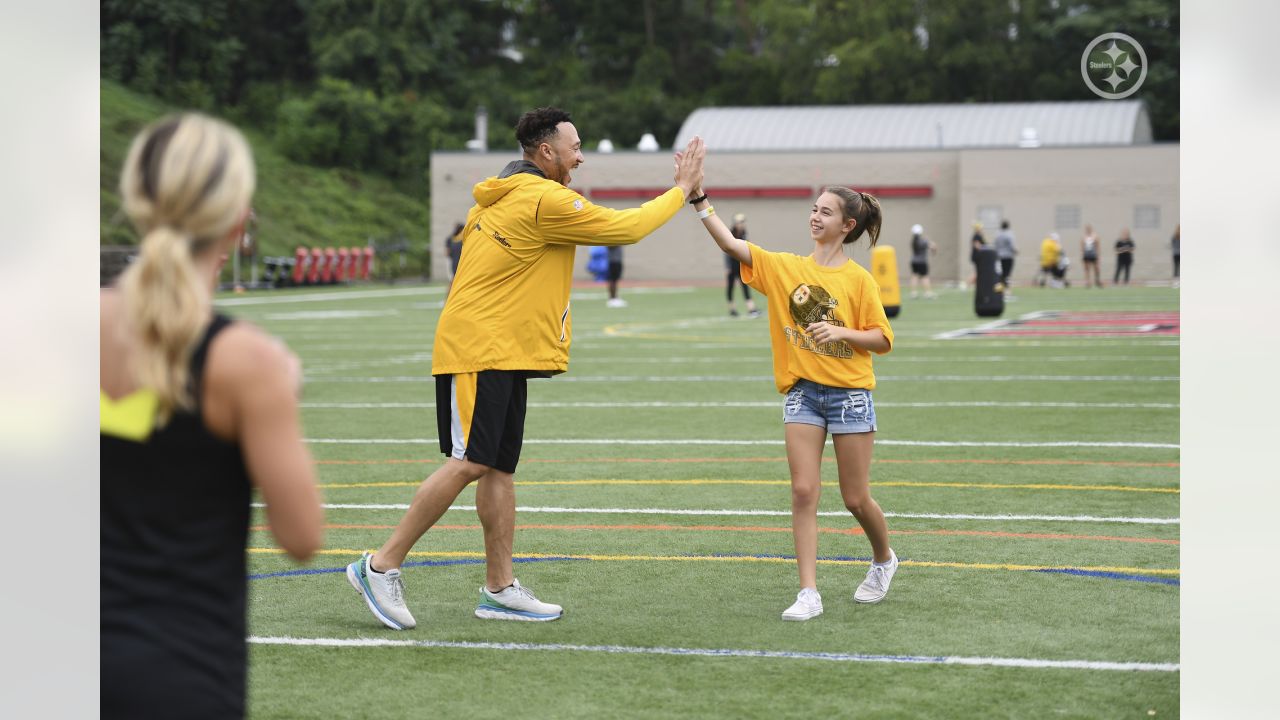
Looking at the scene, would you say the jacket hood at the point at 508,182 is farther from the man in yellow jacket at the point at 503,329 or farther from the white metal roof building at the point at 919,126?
the white metal roof building at the point at 919,126

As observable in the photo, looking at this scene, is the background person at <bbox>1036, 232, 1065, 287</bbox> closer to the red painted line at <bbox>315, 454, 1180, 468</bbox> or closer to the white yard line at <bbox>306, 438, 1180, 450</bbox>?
the white yard line at <bbox>306, 438, 1180, 450</bbox>

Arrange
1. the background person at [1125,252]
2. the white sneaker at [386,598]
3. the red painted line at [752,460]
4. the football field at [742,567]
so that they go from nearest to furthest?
the football field at [742,567] < the white sneaker at [386,598] < the red painted line at [752,460] < the background person at [1125,252]

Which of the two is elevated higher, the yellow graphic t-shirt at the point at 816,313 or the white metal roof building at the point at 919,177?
A: the white metal roof building at the point at 919,177

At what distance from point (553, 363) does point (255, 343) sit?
364cm

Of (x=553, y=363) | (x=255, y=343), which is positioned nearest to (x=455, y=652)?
(x=553, y=363)

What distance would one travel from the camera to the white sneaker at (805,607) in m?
6.27

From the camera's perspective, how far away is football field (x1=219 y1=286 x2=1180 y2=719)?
5309 millimetres

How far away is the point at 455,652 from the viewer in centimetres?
585

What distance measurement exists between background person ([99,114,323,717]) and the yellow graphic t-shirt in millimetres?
3718

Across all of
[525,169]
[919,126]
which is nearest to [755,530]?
[525,169]

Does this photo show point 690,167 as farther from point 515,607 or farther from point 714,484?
point 714,484

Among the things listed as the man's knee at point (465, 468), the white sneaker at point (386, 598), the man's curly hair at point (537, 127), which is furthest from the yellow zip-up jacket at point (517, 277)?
the white sneaker at point (386, 598)
